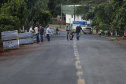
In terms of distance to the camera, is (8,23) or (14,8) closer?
(8,23)

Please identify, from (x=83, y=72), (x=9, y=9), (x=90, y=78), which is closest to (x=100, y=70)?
(x=83, y=72)

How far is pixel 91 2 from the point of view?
64.6m

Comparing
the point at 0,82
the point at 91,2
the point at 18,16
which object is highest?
the point at 91,2

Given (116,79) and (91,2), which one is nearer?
(116,79)

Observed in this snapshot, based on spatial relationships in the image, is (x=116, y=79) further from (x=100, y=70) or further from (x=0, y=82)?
(x=0, y=82)

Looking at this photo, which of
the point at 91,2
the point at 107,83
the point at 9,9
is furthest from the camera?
the point at 91,2

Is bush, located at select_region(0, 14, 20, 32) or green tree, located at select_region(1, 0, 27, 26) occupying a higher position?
green tree, located at select_region(1, 0, 27, 26)

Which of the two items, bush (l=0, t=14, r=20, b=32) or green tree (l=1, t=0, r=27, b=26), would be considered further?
green tree (l=1, t=0, r=27, b=26)

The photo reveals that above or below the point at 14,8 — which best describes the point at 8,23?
below

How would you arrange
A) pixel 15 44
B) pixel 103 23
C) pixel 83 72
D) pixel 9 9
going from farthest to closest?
pixel 103 23 → pixel 9 9 → pixel 15 44 → pixel 83 72

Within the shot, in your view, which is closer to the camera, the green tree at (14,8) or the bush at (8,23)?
the bush at (8,23)

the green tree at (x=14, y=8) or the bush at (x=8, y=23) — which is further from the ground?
the green tree at (x=14, y=8)

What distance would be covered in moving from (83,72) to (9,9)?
17.2 m

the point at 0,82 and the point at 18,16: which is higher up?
the point at 18,16
